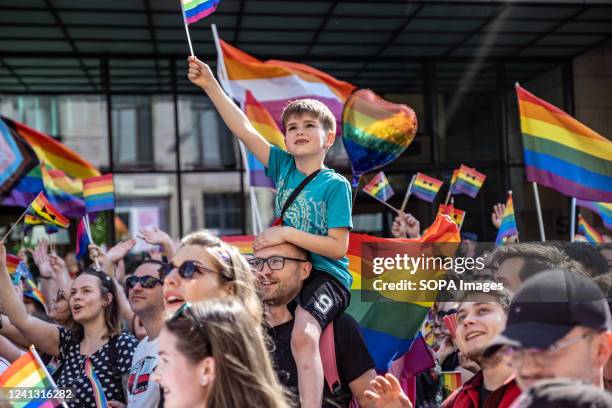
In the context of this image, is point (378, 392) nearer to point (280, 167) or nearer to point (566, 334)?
point (566, 334)

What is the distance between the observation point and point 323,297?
10.5 feet

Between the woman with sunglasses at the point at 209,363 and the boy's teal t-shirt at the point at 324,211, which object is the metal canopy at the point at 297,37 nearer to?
the boy's teal t-shirt at the point at 324,211

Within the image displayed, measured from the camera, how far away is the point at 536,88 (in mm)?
13914

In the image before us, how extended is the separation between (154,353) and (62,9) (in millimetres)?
8849

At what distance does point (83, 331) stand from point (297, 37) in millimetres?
8988

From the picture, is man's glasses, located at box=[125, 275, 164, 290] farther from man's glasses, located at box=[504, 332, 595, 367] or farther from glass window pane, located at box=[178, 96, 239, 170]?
glass window pane, located at box=[178, 96, 239, 170]

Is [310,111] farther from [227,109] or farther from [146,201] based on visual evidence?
[146,201]

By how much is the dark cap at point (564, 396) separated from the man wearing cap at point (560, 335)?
0.32 ft

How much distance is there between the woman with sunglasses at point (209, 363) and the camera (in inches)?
82.8

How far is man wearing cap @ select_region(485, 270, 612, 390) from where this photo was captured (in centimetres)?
179

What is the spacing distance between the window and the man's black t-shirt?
10.2 m

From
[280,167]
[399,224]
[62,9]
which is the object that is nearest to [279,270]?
[280,167]

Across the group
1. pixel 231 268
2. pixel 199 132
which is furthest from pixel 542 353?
pixel 199 132

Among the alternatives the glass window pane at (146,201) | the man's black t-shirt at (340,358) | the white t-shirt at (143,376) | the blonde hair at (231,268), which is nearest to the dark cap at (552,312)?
the blonde hair at (231,268)
